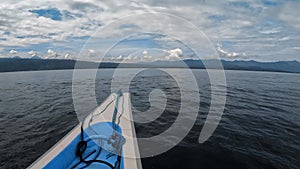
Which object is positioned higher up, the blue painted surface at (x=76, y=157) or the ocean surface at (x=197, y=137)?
the blue painted surface at (x=76, y=157)

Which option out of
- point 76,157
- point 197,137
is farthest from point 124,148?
point 197,137

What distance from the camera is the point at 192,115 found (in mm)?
9297

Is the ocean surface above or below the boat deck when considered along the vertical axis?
below

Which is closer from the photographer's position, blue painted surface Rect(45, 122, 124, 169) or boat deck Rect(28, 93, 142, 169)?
boat deck Rect(28, 93, 142, 169)

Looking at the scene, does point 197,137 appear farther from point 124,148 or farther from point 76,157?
point 76,157

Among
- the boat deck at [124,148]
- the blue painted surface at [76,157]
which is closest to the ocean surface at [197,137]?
the boat deck at [124,148]

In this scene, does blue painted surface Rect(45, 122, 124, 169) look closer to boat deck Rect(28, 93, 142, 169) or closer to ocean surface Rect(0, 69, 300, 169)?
boat deck Rect(28, 93, 142, 169)

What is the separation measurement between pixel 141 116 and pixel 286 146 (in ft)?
20.7

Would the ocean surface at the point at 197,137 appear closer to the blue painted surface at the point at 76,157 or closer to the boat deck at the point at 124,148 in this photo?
the boat deck at the point at 124,148

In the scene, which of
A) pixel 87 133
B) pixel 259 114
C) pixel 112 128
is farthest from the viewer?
pixel 259 114

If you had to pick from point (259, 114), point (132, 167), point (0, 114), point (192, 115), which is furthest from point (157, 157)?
Answer: point (0, 114)

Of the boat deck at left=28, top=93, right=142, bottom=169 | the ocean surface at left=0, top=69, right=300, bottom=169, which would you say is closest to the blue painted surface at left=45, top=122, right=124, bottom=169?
the boat deck at left=28, top=93, right=142, bottom=169

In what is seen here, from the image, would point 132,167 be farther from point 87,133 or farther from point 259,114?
point 259,114

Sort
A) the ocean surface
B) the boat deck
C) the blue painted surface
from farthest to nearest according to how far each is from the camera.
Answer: the ocean surface, the blue painted surface, the boat deck
